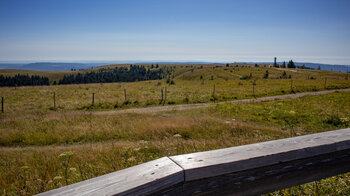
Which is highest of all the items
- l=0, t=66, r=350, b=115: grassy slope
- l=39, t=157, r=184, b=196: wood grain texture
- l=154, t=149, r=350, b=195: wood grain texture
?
l=39, t=157, r=184, b=196: wood grain texture

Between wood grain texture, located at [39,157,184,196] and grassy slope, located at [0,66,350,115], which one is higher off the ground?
wood grain texture, located at [39,157,184,196]

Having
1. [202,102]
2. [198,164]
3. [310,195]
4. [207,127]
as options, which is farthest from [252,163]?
[202,102]

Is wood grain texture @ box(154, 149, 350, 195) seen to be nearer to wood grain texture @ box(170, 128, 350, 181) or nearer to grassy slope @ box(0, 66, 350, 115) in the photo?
wood grain texture @ box(170, 128, 350, 181)

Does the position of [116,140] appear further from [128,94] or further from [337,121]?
[128,94]

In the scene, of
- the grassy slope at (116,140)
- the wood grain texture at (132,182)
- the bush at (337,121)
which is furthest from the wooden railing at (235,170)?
the bush at (337,121)

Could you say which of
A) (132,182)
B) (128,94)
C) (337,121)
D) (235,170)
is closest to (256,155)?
(235,170)

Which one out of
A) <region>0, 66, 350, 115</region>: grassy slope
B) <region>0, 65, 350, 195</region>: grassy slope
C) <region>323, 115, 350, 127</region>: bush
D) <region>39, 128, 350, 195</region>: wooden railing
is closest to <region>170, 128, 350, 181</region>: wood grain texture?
<region>39, 128, 350, 195</region>: wooden railing

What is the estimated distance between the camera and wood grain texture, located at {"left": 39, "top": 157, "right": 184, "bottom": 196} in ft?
4.19

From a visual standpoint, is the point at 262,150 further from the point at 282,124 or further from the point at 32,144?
the point at 282,124

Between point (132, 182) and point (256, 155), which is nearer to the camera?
point (132, 182)

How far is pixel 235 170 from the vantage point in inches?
63.0

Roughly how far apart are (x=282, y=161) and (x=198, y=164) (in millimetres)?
790

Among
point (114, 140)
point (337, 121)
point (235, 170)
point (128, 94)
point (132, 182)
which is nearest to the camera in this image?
point (132, 182)

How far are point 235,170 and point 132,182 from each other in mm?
773
